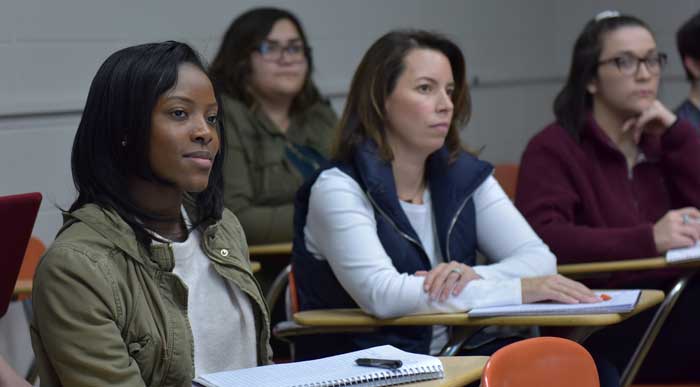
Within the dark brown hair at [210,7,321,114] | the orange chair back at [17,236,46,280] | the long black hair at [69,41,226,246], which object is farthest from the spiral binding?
the dark brown hair at [210,7,321,114]

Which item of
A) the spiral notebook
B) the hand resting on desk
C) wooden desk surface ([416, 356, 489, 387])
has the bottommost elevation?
the hand resting on desk

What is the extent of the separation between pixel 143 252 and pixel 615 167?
2.00 metres

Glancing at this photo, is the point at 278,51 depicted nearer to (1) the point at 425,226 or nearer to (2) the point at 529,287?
(1) the point at 425,226

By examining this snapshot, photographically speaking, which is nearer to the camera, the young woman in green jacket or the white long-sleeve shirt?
the young woman in green jacket

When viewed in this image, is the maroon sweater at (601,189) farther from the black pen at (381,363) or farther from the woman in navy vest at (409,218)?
the black pen at (381,363)

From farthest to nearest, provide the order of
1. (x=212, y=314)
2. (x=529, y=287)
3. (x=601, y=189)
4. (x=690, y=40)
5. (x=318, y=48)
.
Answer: (x=318, y=48) → (x=690, y=40) → (x=601, y=189) → (x=529, y=287) → (x=212, y=314)

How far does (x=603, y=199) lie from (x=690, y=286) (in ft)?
1.32

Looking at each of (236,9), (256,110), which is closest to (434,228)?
(256,110)

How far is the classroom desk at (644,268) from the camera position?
114 inches

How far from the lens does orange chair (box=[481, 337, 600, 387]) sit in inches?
68.9

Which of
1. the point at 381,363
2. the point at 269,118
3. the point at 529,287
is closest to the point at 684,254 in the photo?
the point at 529,287

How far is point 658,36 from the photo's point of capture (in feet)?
19.2

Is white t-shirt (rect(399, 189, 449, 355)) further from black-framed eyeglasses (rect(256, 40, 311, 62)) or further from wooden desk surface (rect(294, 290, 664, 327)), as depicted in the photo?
black-framed eyeglasses (rect(256, 40, 311, 62))

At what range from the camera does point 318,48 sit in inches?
189
